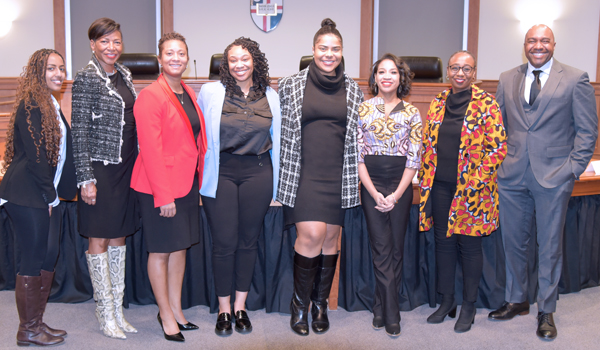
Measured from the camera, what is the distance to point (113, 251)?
257 centimetres

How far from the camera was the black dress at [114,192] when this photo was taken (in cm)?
238

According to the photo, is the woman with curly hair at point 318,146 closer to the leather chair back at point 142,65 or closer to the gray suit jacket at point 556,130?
the gray suit jacket at point 556,130

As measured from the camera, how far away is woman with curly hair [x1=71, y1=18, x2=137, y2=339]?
2307 mm

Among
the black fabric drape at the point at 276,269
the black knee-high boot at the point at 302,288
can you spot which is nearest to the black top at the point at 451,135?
the black fabric drape at the point at 276,269

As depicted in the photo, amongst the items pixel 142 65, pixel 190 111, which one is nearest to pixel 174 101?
pixel 190 111

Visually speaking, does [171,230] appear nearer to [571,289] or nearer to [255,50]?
[255,50]

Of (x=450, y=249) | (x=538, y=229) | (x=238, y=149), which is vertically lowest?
(x=450, y=249)

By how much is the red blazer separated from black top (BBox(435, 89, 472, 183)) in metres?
1.32

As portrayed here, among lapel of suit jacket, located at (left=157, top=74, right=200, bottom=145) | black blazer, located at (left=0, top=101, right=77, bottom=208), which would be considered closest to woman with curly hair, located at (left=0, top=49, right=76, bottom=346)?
black blazer, located at (left=0, top=101, right=77, bottom=208)

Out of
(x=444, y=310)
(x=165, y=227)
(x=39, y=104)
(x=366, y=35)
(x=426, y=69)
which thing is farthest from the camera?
(x=366, y=35)

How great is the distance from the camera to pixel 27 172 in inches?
89.7

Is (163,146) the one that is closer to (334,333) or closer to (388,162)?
(388,162)

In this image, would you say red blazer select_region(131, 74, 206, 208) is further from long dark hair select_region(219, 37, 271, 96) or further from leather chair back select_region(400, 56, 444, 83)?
leather chair back select_region(400, 56, 444, 83)

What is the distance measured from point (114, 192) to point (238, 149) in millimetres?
679
